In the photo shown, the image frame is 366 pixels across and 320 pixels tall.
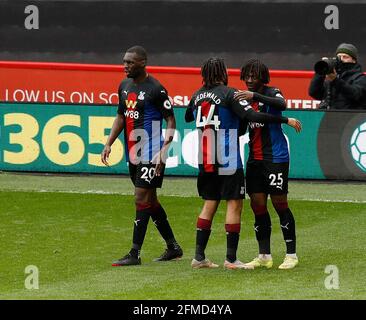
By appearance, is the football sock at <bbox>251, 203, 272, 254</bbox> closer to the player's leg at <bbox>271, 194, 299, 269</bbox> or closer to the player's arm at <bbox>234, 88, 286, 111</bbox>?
the player's leg at <bbox>271, 194, 299, 269</bbox>

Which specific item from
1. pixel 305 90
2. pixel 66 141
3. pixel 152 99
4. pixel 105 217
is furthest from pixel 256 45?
pixel 152 99

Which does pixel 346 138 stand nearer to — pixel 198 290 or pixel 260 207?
pixel 260 207

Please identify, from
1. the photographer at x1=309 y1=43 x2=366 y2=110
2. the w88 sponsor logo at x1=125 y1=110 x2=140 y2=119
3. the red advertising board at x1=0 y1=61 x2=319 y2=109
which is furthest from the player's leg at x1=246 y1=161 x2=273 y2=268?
the red advertising board at x1=0 y1=61 x2=319 y2=109

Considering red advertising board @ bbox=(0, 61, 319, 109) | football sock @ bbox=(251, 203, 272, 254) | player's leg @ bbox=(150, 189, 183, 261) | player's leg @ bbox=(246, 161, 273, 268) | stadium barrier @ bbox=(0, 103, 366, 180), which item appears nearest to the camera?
player's leg @ bbox=(246, 161, 273, 268)

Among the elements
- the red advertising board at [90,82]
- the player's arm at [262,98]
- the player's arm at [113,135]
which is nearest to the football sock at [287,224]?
the player's arm at [262,98]

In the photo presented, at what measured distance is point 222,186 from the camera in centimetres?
1209

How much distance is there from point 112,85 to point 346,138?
263 inches

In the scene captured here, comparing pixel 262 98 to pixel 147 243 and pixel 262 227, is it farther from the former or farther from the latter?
pixel 147 243

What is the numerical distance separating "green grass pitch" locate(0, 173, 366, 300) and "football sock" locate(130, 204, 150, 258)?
0.24m

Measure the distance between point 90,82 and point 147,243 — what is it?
10.1 m

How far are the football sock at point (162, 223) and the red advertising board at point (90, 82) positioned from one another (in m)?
9.85

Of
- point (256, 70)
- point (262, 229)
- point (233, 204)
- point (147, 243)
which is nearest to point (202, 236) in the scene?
point (233, 204)

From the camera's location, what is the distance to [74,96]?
23641 millimetres

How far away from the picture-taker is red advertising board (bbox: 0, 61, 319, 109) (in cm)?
2298
